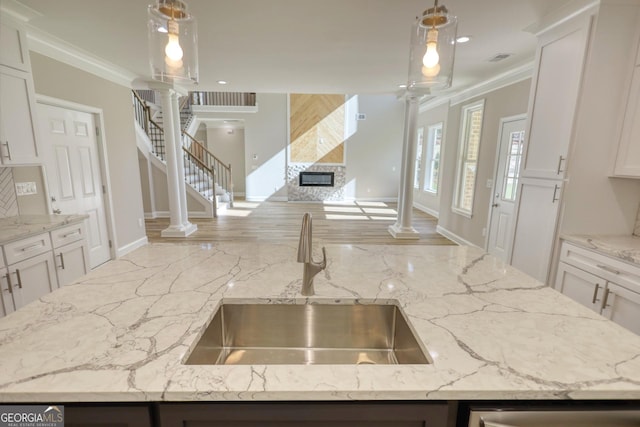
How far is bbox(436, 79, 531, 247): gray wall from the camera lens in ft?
12.1

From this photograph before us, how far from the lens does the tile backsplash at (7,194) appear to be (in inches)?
95.7

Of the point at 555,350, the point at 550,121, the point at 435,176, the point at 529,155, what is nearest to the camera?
the point at 555,350

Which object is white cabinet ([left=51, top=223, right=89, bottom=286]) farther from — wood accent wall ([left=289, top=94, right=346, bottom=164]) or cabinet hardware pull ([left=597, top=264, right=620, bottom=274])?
wood accent wall ([left=289, top=94, right=346, bottom=164])

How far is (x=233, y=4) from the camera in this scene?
2.14 metres

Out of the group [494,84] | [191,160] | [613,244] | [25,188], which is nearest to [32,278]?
[25,188]

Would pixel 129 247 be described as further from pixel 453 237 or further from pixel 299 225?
pixel 453 237

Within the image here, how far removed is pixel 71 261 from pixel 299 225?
4.01 meters

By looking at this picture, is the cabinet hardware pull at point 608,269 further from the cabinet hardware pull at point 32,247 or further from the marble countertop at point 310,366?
the cabinet hardware pull at point 32,247

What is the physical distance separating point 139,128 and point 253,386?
664 cm

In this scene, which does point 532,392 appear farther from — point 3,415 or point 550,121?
point 550,121

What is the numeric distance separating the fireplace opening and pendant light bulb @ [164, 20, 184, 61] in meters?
7.73

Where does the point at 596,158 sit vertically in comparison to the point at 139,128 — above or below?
below

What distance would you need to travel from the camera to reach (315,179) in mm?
9109

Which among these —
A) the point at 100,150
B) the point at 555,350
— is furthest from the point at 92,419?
the point at 100,150
